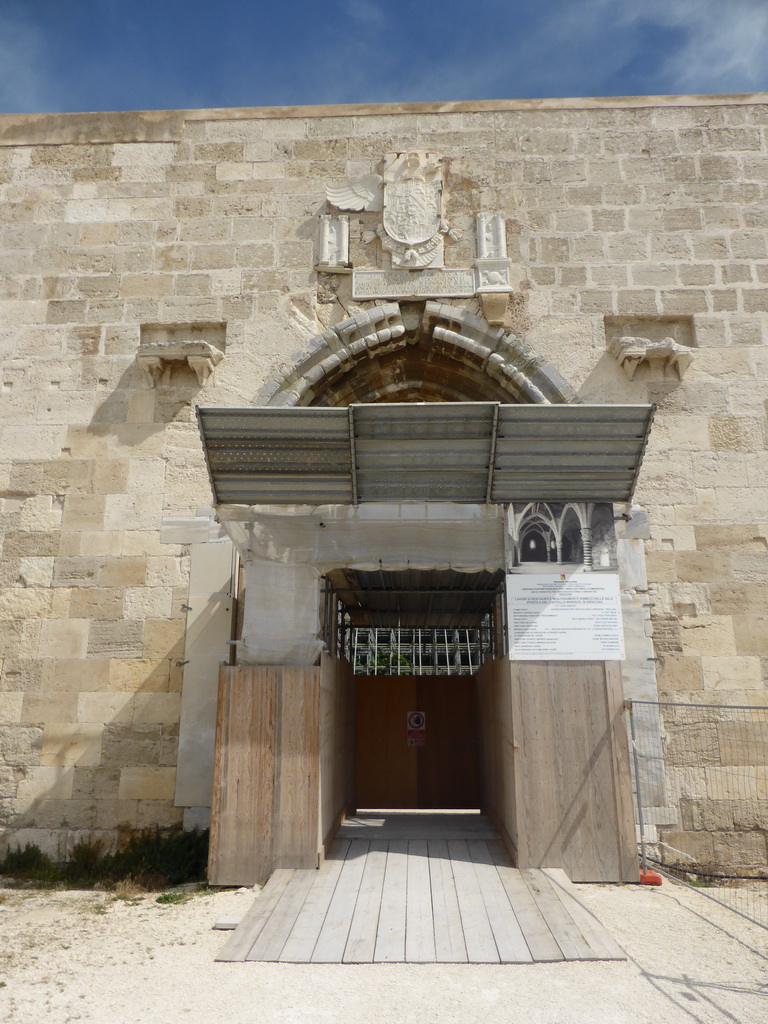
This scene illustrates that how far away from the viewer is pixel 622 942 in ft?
12.1

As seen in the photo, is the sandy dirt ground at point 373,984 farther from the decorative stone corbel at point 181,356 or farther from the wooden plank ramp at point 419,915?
the decorative stone corbel at point 181,356

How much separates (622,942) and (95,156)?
25.7 ft

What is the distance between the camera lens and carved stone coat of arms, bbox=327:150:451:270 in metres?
7.16

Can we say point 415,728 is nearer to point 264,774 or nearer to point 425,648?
point 264,774

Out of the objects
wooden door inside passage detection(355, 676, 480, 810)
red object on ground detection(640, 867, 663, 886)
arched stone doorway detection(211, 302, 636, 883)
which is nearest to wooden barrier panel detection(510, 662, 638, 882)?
arched stone doorway detection(211, 302, 636, 883)

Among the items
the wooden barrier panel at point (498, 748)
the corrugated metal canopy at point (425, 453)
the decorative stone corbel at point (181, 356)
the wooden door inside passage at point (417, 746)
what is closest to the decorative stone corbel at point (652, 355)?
the corrugated metal canopy at point (425, 453)

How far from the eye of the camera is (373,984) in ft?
10.4

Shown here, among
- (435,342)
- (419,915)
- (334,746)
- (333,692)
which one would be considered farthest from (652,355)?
(419,915)

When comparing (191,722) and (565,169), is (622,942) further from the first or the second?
(565,169)

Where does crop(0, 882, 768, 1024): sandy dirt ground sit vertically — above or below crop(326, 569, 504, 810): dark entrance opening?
below

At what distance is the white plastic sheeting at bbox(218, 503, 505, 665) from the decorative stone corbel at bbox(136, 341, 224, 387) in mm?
2162

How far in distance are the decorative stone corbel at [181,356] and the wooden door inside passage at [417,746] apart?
373 centimetres

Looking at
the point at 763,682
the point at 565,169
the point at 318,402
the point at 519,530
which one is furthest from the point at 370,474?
the point at 565,169

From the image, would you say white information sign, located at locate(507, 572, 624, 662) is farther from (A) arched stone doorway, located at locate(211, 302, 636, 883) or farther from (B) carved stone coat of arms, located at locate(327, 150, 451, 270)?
(B) carved stone coat of arms, located at locate(327, 150, 451, 270)
